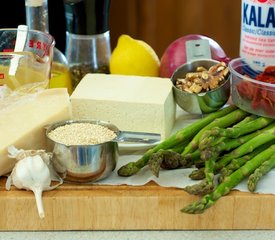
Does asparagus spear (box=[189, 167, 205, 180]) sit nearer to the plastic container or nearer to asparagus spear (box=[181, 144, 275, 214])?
asparagus spear (box=[181, 144, 275, 214])

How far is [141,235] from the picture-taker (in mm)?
1133

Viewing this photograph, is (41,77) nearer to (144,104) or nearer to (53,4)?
(144,104)

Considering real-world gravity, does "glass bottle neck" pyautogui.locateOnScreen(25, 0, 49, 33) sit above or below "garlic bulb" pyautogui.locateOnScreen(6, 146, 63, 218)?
above

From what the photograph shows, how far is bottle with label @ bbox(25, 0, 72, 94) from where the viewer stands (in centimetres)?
148

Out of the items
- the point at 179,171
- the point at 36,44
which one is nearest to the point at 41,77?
the point at 36,44

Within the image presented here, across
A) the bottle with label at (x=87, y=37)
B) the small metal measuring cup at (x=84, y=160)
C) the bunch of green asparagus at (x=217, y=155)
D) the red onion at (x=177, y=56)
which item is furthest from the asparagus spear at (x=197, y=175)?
the bottle with label at (x=87, y=37)

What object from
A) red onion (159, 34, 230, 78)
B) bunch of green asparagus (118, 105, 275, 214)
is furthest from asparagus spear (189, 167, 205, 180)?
red onion (159, 34, 230, 78)

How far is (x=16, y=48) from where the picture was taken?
143cm

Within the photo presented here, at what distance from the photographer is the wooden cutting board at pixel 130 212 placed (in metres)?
1.13

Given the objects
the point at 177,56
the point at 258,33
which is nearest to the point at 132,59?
the point at 177,56

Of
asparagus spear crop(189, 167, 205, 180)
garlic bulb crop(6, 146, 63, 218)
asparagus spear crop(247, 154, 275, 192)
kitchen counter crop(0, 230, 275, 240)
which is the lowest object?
kitchen counter crop(0, 230, 275, 240)

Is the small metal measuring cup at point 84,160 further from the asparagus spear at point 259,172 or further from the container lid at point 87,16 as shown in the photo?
the container lid at point 87,16

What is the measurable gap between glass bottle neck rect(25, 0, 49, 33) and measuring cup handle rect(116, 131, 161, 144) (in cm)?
40

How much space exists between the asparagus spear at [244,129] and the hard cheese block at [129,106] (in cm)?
15
